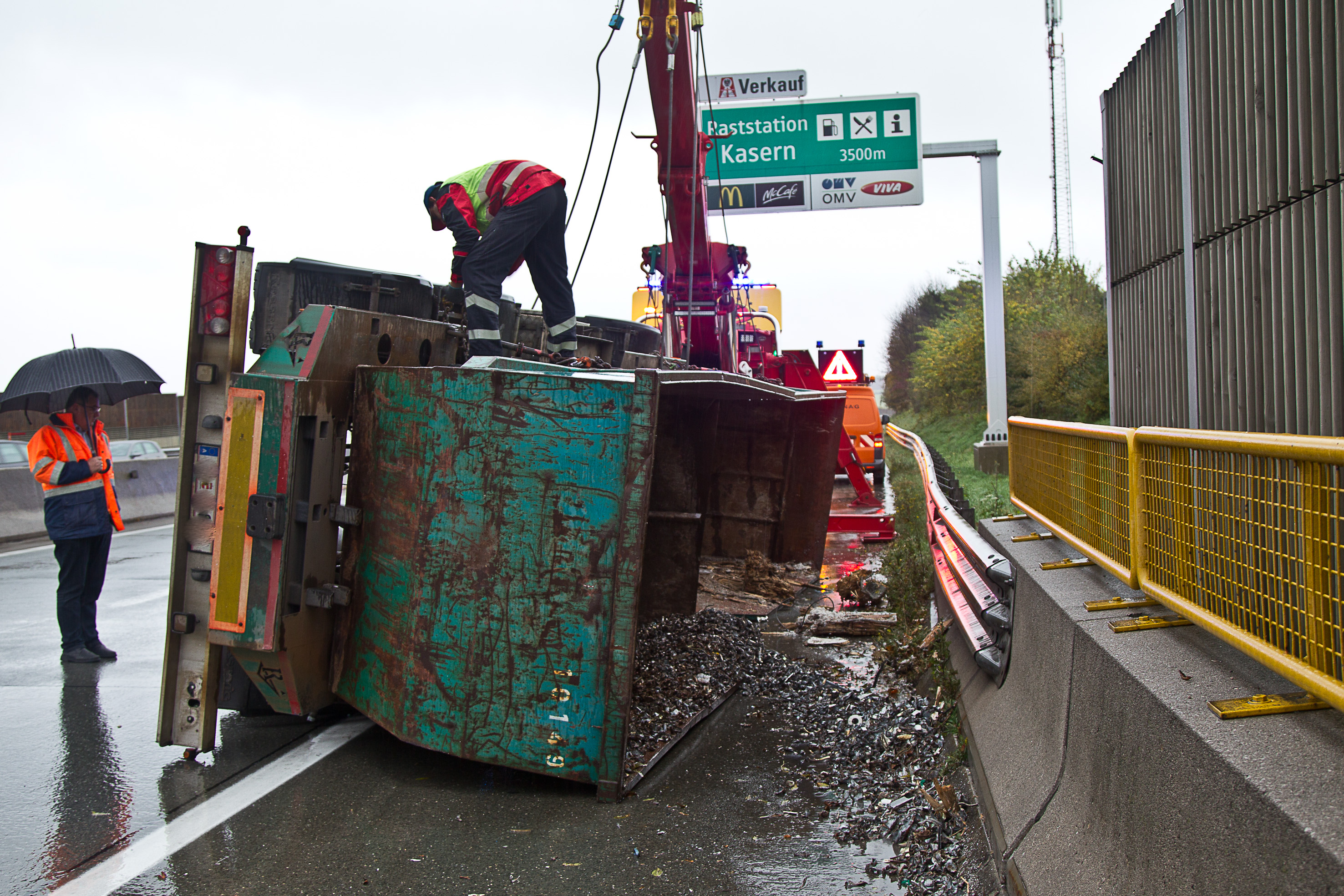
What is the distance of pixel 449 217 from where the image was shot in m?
6.23

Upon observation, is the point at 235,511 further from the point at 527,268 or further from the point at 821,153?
the point at 821,153

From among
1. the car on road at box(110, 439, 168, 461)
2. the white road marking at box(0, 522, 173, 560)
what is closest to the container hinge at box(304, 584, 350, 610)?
the white road marking at box(0, 522, 173, 560)

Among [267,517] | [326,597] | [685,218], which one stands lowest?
[326,597]

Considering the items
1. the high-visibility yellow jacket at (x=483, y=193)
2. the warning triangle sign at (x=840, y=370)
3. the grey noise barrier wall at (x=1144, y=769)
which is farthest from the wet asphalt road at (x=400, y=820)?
the warning triangle sign at (x=840, y=370)

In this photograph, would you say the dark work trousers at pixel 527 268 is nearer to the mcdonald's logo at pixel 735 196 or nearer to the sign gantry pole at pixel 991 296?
the mcdonald's logo at pixel 735 196

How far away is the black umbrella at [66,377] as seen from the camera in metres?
6.04

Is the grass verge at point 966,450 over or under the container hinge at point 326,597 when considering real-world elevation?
over

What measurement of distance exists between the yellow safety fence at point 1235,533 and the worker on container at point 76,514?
605cm

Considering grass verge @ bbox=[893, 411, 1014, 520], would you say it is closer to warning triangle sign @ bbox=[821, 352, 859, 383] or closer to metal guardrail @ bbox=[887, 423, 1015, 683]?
warning triangle sign @ bbox=[821, 352, 859, 383]

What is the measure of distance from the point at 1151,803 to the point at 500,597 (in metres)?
2.44

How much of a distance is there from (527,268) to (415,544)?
2916 millimetres

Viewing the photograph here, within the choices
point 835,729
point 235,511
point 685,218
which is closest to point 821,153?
point 685,218

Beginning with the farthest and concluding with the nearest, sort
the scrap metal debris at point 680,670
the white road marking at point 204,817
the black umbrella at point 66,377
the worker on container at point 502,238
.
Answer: the black umbrella at point 66,377
the worker on container at point 502,238
the scrap metal debris at point 680,670
the white road marking at point 204,817

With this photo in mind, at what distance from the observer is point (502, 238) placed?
19.6ft
